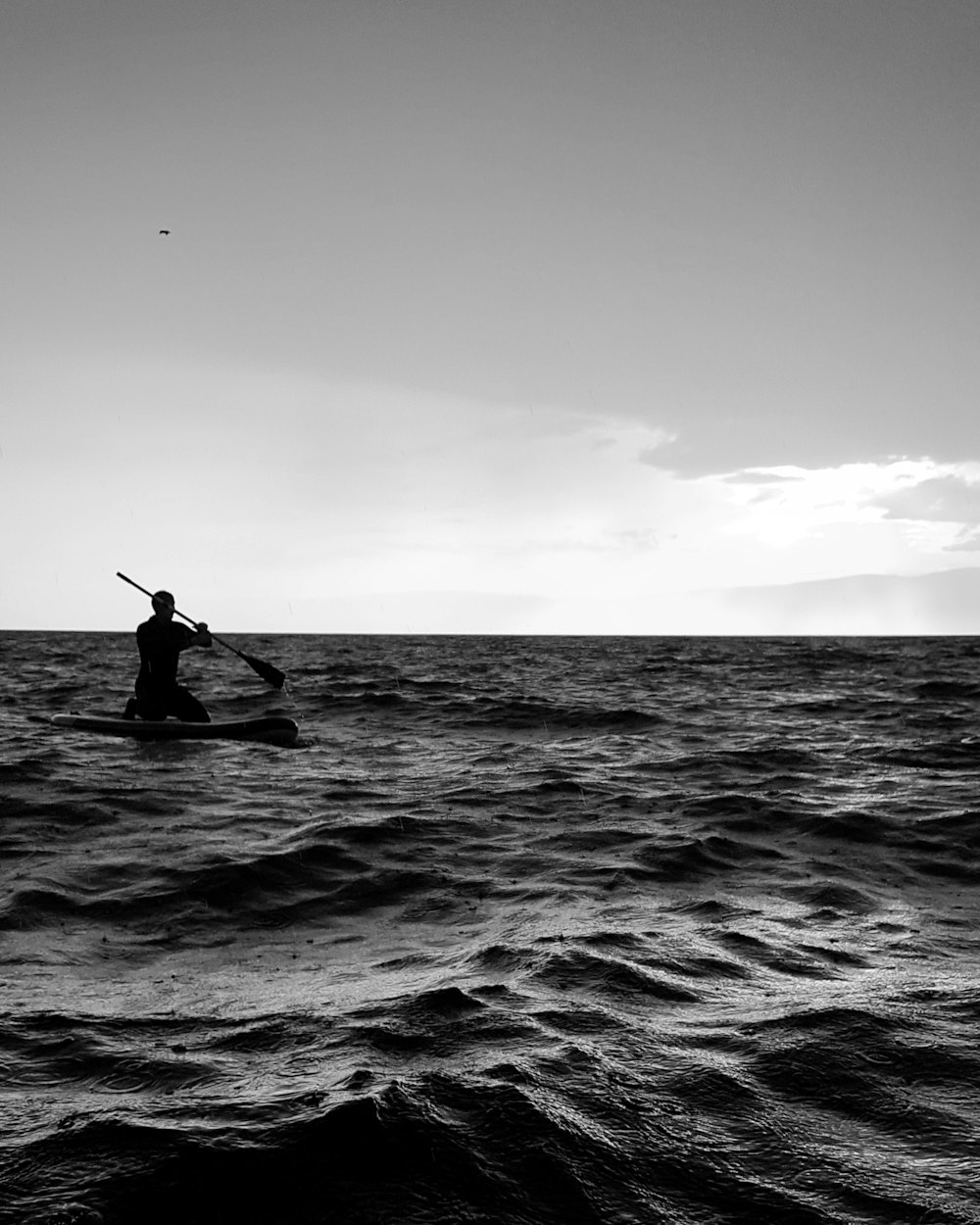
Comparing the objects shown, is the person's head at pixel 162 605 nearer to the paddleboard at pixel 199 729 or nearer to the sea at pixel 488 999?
the paddleboard at pixel 199 729

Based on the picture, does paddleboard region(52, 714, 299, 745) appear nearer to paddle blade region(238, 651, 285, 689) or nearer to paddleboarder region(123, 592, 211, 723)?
paddleboarder region(123, 592, 211, 723)

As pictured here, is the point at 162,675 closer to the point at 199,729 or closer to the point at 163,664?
the point at 163,664

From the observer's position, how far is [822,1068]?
428cm

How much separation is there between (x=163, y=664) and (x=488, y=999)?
496 inches

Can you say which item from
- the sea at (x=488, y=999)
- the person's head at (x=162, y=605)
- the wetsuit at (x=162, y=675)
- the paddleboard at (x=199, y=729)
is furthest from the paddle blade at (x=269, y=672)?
the sea at (x=488, y=999)

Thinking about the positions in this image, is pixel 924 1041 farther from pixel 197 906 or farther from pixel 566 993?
pixel 197 906

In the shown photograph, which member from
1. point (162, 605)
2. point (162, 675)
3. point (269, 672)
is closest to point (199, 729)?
point (162, 675)

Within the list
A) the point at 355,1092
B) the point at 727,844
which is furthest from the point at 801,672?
the point at 355,1092

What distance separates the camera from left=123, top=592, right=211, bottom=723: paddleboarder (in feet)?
52.1

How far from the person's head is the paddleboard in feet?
5.78

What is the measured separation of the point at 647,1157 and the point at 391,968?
8.45 ft

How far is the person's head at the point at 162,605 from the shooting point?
15875 millimetres

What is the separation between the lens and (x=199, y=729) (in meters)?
16.3

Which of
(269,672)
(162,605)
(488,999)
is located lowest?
(488,999)
